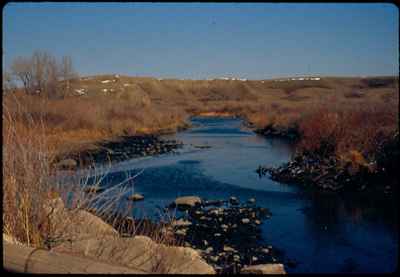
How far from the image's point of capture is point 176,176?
1016cm

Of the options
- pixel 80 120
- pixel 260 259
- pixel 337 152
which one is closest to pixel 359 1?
pixel 260 259

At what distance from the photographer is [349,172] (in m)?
9.60

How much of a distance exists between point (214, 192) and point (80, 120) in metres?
10.8

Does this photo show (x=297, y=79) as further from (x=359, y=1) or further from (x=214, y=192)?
(x=359, y=1)

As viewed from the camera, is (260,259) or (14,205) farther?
(260,259)

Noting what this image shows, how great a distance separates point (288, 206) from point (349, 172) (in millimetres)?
2550

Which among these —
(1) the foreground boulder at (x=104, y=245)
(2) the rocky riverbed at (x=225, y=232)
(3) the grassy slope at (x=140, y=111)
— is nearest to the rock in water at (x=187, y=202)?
(2) the rocky riverbed at (x=225, y=232)

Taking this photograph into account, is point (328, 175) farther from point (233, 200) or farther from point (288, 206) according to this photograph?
point (233, 200)

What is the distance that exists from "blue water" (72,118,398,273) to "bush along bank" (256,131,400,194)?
0.53m

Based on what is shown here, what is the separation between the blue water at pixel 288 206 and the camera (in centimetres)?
535

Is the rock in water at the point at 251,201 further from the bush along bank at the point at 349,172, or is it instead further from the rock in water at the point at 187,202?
the bush along bank at the point at 349,172

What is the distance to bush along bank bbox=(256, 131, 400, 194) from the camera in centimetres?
916

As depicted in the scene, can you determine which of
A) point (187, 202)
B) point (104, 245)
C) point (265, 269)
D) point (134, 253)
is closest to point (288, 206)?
point (187, 202)

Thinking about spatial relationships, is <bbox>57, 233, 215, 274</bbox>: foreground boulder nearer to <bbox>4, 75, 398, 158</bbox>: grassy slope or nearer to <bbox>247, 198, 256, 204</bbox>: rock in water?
<bbox>4, 75, 398, 158</bbox>: grassy slope
